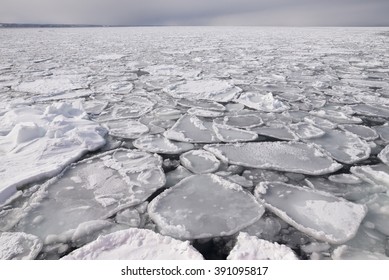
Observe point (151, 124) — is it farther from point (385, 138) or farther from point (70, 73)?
point (70, 73)

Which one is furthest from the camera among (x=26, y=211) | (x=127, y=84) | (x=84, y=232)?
(x=127, y=84)

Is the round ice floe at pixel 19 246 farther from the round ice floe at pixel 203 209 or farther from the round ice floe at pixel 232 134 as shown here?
the round ice floe at pixel 232 134

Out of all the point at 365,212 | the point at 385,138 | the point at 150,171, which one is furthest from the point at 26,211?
the point at 385,138

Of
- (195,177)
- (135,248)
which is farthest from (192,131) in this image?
(135,248)

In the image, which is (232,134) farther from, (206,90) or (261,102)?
(206,90)

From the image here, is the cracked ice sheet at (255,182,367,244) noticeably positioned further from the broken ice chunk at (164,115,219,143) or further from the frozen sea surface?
the broken ice chunk at (164,115,219,143)
